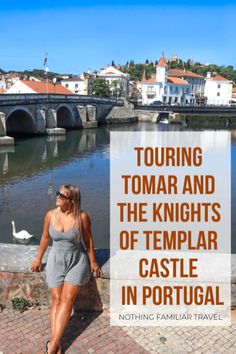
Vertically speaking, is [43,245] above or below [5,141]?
above

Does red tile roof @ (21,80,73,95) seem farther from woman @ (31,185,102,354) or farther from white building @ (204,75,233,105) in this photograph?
woman @ (31,185,102,354)

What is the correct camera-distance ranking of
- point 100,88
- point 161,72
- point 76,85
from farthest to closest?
point 76,85 < point 161,72 < point 100,88

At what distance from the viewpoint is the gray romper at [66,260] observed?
395 centimetres

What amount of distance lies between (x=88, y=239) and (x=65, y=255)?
13.1 inches

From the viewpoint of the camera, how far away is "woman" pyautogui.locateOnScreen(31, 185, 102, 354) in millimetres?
3953

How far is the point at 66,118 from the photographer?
5319cm

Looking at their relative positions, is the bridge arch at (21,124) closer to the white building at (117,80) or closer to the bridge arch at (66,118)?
the bridge arch at (66,118)

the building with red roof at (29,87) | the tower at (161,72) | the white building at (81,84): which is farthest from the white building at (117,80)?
the building with red roof at (29,87)

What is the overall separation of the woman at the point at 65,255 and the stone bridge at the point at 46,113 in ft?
100

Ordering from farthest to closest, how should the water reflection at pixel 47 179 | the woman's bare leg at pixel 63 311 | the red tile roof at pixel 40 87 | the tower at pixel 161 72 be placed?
1. the tower at pixel 161 72
2. the red tile roof at pixel 40 87
3. the water reflection at pixel 47 179
4. the woman's bare leg at pixel 63 311

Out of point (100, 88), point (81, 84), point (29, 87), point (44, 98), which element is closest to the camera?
point (44, 98)

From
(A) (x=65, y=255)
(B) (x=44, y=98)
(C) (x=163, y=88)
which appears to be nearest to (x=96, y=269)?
(A) (x=65, y=255)

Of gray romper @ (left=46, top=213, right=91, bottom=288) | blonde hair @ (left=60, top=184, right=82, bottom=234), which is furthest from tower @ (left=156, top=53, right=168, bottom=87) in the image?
gray romper @ (left=46, top=213, right=91, bottom=288)

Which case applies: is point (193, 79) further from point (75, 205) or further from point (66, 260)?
point (66, 260)
